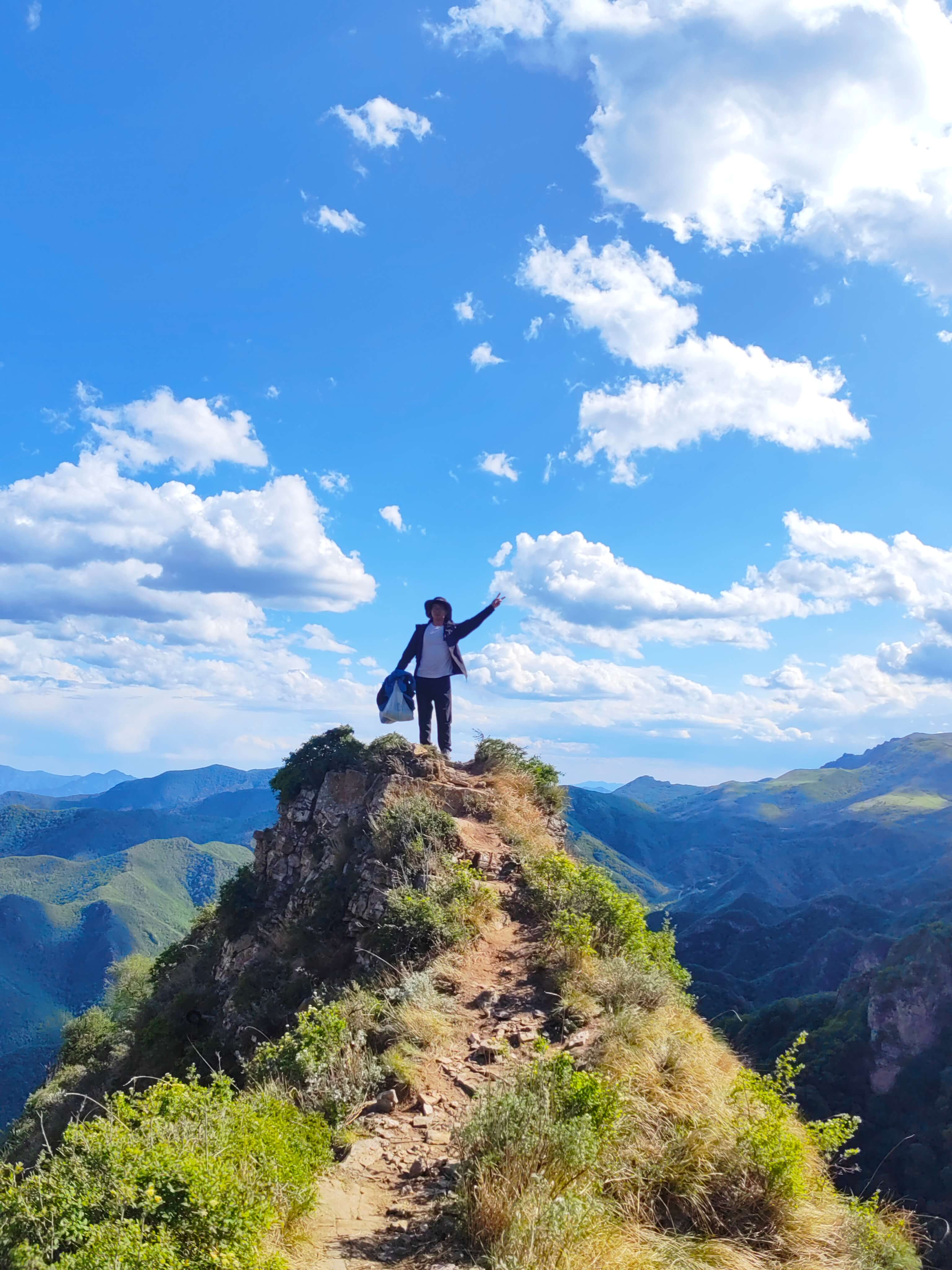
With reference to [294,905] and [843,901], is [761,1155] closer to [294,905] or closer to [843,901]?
[294,905]

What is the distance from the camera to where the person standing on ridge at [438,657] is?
44.7 feet

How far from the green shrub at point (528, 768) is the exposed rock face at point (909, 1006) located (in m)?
64.7

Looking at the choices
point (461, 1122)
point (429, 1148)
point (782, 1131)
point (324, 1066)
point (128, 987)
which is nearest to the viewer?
point (782, 1131)

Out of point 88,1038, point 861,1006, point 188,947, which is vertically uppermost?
point 188,947

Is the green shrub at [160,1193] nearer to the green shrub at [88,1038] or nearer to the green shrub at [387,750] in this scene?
the green shrub at [387,750]

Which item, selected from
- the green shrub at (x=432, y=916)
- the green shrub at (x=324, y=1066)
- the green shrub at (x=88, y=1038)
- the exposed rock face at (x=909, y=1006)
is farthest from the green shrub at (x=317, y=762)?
the exposed rock face at (x=909, y=1006)

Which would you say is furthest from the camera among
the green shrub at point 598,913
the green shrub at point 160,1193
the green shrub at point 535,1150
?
the green shrub at point 598,913

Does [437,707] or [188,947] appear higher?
[437,707]

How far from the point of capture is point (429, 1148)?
551cm

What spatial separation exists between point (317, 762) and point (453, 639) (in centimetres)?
576

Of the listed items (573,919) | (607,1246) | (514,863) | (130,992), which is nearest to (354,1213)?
(607,1246)

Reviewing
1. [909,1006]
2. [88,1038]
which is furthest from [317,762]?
[909,1006]

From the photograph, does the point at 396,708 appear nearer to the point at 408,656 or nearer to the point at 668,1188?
the point at 408,656

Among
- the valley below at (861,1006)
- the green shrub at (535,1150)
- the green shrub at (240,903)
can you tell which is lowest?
the valley below at (861,1006)
